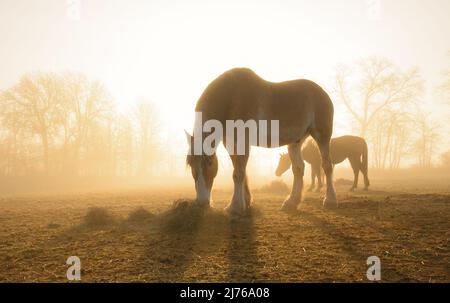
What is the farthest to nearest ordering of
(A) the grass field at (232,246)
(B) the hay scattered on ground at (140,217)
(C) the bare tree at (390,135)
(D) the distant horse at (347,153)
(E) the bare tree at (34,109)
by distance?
(C) the bare tree at (390,135)
(E) the bare tree at (34,109)
(D) the distant horse at (347,153)
(B) the hay scattered on ground at (140,217)
(A) the grass field at (232,246)

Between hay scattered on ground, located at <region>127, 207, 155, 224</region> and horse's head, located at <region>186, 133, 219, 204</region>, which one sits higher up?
horse's head, located at <region>186, 133, 219, 204</region>

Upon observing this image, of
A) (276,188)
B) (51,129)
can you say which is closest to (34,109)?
(51,129)

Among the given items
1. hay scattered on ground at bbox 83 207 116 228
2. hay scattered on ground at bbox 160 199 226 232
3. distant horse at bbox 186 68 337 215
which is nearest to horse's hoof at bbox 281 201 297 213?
distant horse at bbox 186 68 337 215

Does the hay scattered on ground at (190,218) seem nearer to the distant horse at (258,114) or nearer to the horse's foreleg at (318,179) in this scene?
the distant horse at (258,114)

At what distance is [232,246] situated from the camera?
4.16m

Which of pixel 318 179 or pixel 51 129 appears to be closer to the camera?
pixel 318 179

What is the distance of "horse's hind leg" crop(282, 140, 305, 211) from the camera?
774cm

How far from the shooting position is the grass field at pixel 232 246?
312cm

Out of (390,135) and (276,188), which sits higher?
(390,135)

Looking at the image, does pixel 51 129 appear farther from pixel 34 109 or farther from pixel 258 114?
pixel 258 114

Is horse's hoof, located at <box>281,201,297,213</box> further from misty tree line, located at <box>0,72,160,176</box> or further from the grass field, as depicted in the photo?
misty tree line, located at <box>0,72,160,176</box>

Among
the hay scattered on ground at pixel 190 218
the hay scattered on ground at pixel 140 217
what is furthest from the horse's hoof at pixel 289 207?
the hay scattered on ground at pixel 140 217

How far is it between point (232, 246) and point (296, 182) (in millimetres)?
4139
